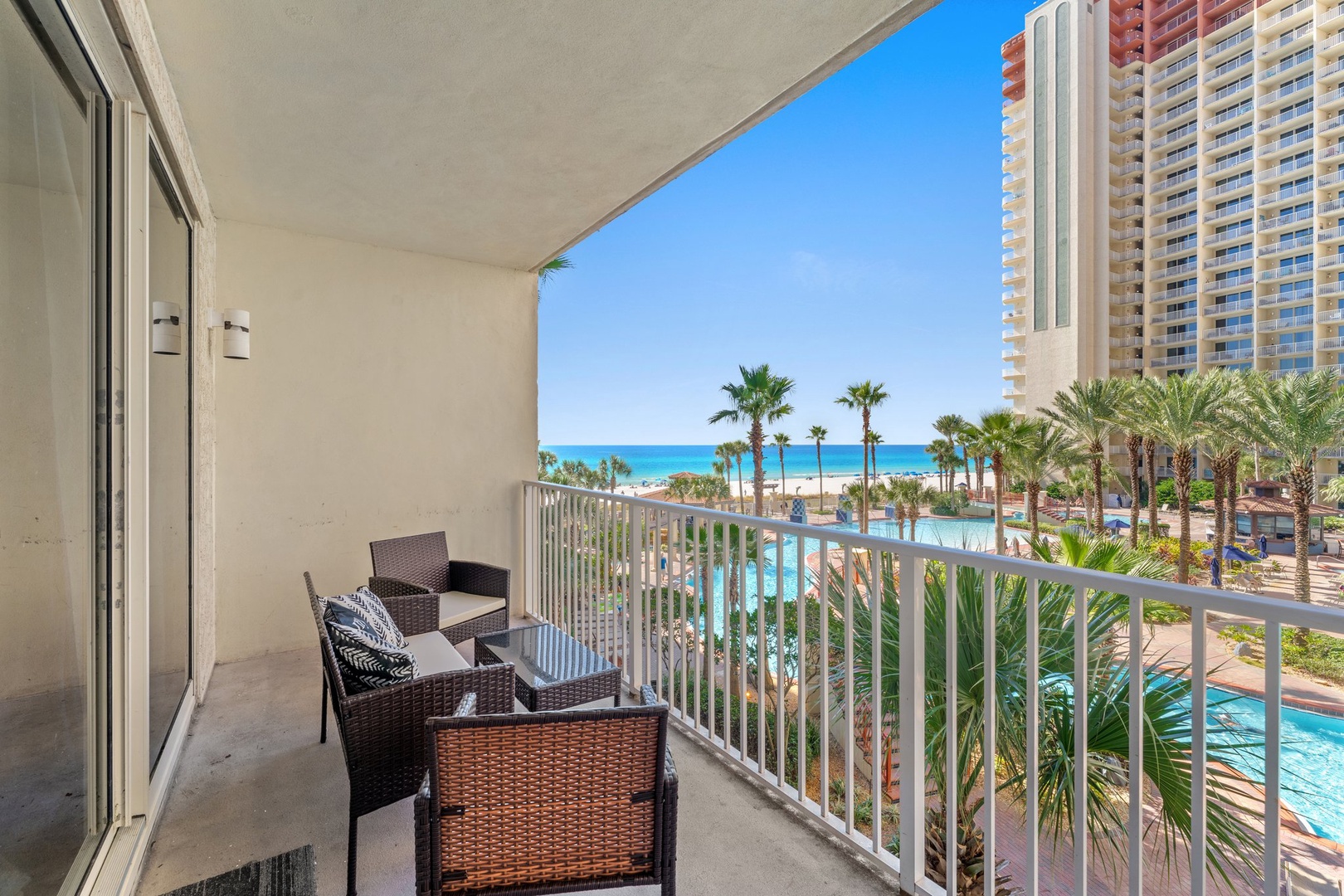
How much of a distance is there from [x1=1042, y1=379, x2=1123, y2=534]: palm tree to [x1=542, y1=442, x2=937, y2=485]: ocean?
52.6 ft

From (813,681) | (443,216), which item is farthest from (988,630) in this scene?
(443,216)

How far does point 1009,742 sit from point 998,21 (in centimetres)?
5201

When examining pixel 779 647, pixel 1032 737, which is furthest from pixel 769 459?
pixel 1032 737

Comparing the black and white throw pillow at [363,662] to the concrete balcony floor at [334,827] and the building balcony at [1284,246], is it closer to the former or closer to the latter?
the concrete balcony floor at [334,827]

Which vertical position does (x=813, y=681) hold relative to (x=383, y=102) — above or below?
below

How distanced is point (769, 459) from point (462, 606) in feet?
127

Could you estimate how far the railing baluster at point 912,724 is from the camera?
5.15 ft

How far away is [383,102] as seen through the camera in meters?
2.25

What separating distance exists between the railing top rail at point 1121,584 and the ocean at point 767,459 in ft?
118

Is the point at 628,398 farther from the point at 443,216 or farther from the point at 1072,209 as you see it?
the point at 443,216

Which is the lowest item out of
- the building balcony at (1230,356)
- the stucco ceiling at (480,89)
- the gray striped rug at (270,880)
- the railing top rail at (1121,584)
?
the gray striped rug at (270,880)

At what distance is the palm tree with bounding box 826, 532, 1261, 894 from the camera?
132cm

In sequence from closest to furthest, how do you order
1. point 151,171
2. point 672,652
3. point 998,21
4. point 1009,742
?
point 1009,742 → point 151,171 → point 672,652 → point 998,21

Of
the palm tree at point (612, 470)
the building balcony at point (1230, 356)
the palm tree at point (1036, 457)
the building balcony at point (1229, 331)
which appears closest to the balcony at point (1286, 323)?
the building balcony at point (1229, 331)
